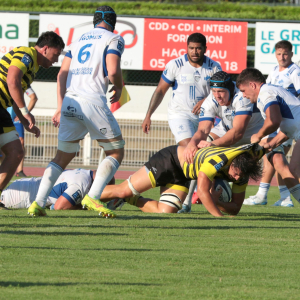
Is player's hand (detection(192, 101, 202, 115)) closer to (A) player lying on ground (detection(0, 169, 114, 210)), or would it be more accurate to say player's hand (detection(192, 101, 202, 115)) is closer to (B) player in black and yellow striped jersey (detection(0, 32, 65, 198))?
(A) player lying on ground (detection(0, 169, 114, 210))

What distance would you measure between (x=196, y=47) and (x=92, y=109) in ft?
7.52

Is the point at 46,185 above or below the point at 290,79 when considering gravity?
below

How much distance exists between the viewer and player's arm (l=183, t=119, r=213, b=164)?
20.3ft

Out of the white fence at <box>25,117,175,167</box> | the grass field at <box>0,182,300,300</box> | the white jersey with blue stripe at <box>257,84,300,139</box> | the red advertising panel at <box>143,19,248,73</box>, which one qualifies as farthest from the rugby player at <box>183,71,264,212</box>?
the red advertising panel at <box>143,19,248,73</box>

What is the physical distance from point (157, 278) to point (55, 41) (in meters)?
3.94

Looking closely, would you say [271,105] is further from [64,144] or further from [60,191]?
[60,191]

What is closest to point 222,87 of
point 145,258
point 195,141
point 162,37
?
point 195,141

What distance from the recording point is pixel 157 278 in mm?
3154

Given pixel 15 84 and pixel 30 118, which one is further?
pixel 30 118

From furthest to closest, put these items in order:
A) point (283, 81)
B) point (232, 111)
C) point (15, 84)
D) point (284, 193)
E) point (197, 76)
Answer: point (283, 81) < point (284, 193) < point (197, 76) < point (232, 111) < point (15, 84)

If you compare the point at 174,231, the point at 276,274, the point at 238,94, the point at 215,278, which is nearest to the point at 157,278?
the point at 215,278

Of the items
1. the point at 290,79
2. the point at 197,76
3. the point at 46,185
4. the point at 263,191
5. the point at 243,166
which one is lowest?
the point at 263,191

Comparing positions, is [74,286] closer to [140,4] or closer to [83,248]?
[83,248]

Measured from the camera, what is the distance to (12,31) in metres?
21.8
